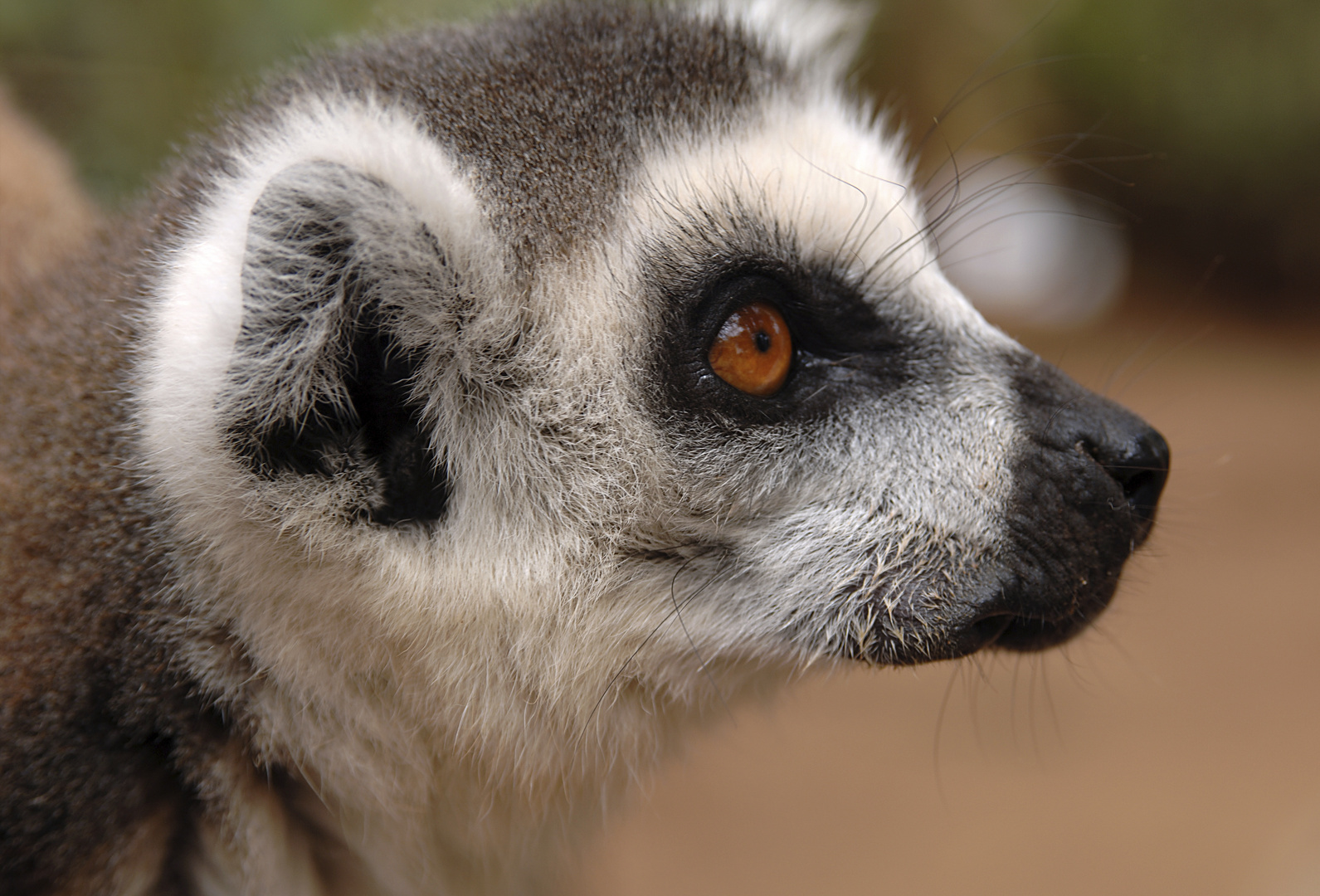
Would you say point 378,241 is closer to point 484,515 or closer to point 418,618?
point 484,515

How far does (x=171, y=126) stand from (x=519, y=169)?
128 inches

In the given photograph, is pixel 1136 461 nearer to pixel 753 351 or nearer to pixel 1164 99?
pixel 753 351

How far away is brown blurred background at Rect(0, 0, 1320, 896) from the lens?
396 cm

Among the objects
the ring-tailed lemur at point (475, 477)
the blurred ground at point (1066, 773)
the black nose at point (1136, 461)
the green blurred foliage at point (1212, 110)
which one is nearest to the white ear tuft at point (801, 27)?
the ring-tailed lemur at point (475, 477)

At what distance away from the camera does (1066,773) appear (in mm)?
5281

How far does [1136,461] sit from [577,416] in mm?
1119

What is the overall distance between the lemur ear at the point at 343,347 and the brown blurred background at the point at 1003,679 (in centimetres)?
102

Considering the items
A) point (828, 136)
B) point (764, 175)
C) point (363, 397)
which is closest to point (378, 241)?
point (363, 397)

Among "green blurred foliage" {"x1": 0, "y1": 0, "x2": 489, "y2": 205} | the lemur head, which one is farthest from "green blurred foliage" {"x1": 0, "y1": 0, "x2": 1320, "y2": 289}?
the lemur head

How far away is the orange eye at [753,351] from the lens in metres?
1.88

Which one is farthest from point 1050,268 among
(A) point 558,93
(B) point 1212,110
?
(A) point 558,93

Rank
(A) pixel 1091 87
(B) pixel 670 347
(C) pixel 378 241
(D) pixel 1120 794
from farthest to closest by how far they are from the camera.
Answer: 1. (A) pixel 1091 87
2. (D) pixel 1120 794
3. (B) pixel 670 347
4. (C) pixel 378 241

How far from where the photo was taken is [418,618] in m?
1.75

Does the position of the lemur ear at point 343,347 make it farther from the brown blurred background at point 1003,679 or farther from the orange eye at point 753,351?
the brown blurred background at point 1003,679
